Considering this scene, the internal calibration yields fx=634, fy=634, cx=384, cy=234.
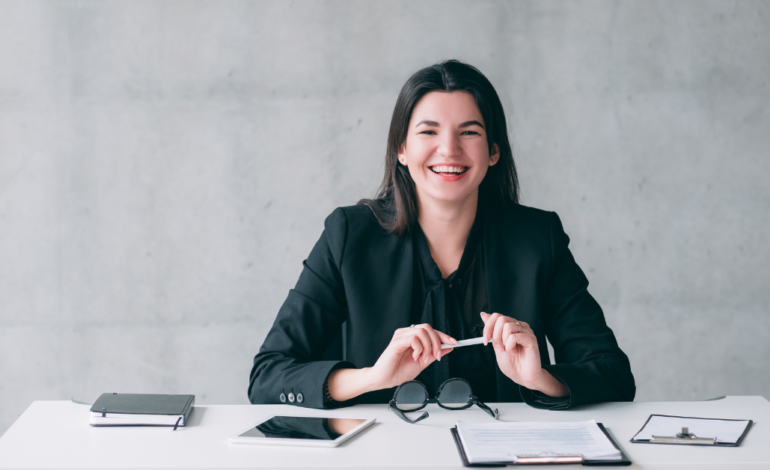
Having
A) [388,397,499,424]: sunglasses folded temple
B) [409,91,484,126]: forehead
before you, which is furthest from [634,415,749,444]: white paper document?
[409,91,484,126]: forehead

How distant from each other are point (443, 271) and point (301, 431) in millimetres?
744

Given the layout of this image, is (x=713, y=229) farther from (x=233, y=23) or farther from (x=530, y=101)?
(x=233, y=23)

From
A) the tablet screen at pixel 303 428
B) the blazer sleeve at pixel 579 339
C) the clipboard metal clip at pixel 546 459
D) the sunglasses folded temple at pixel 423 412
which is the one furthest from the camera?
the blazer sleeve at pixel 579 339

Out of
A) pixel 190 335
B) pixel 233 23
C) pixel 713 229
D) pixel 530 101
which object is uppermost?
pixel 233 23

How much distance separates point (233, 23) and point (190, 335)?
1451 millimetres

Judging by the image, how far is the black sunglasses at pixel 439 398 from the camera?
1394 mm

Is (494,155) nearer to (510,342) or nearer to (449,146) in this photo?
(449,146)

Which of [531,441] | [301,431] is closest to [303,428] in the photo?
[301,431]

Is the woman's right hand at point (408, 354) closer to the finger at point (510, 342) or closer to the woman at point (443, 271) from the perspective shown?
the finger at point (510, 342)

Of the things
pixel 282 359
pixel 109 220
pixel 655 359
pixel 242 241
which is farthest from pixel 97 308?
pixel 655 359

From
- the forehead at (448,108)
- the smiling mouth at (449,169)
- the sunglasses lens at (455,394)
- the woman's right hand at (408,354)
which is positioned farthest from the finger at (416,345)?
the forehead at (448,108)

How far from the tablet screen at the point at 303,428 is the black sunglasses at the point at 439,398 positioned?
12cm

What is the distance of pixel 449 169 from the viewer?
175cm

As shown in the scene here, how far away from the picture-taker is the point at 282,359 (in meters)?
1.63
